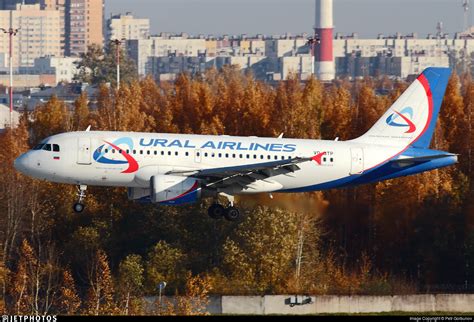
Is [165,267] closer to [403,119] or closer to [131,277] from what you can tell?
[131,277]

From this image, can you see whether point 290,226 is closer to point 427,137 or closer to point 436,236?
point 436,236

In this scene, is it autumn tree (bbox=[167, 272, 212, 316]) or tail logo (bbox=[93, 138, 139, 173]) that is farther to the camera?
autumn tree (bbox=[167, 272, 212, 316])

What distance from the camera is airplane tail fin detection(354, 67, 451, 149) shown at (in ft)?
263

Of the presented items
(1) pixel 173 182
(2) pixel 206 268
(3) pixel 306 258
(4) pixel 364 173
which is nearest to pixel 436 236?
(3) pixel 306 258

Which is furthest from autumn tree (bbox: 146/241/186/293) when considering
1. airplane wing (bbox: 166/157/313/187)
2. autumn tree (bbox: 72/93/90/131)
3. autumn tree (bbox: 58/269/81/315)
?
autumn tree (bbox: 72/93/90/131)

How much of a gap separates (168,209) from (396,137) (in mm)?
28926

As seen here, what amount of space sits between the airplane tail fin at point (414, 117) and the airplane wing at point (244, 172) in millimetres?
7200

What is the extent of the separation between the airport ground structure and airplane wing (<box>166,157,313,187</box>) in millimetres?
16131

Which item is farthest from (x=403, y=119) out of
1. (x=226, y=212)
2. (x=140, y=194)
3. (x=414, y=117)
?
(x=140, y=194)

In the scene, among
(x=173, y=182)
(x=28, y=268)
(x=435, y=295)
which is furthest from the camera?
(x=28, y=268)

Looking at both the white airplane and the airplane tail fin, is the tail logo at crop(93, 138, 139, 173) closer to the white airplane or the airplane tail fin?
the white airplane

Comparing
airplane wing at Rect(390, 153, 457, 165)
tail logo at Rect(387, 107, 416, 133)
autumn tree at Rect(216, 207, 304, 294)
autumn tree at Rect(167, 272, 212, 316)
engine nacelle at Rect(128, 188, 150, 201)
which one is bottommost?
autumn tree at Rect(167, 272, 212, 316)

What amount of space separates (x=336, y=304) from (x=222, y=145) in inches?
730

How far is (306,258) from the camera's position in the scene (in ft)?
328
